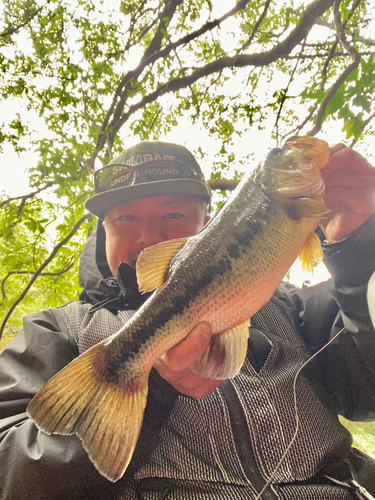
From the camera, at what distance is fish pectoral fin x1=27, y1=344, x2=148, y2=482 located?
37.8 inches

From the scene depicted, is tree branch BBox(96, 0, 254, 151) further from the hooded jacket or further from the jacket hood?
the hooded jacket

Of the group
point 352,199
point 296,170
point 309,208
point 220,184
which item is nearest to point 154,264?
point 309,208

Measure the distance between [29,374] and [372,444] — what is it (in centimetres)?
672

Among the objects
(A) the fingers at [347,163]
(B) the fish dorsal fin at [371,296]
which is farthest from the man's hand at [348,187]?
(B) the fish dorsal fin at [371,296]

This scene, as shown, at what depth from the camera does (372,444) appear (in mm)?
5512

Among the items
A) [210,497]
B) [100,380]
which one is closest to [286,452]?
[210,497]

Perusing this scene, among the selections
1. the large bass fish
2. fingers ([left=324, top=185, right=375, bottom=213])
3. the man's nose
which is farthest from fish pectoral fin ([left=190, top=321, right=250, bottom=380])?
the man's nose

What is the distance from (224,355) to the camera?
1.20 metres

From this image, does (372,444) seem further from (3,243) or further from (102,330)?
(3,243)

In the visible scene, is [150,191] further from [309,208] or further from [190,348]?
[190,348]

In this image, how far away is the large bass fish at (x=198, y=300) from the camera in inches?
39.6

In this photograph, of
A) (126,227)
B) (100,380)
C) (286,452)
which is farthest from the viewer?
(126,227)

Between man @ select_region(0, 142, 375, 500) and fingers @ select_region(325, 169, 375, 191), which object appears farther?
fingers @ select_region(325, 169, 375, 191)

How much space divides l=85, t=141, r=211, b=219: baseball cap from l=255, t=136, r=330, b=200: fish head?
0.87 metres
